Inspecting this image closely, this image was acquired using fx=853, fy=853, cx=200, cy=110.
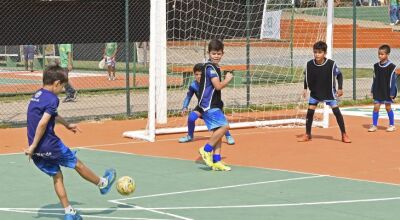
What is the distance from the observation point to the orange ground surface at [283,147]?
37.2ft

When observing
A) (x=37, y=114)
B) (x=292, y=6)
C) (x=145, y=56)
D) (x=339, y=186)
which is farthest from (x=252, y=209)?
(x=145, y=56)

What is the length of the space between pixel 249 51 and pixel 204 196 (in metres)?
10.5

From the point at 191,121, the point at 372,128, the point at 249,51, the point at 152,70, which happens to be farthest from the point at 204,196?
the point at 249,51

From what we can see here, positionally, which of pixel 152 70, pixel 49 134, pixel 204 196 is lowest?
pixel 204 196

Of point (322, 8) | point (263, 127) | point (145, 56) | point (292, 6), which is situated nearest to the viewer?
point (263, 127)

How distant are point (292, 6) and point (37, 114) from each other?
46.9 feet

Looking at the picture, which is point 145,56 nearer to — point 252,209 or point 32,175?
point 32,175

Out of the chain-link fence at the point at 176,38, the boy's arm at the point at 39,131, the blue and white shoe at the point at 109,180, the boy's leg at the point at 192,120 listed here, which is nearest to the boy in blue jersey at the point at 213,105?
the boy's leg at the point at 192,120

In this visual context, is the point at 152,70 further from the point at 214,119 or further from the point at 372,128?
the point at 372,128

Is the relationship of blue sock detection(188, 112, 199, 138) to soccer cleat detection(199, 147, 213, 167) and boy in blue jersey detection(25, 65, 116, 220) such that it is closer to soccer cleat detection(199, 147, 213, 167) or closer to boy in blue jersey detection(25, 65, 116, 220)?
soccer cleat detection(199, 147, 213, 167)

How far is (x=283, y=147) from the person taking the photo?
13.4m

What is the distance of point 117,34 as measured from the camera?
19.2 m

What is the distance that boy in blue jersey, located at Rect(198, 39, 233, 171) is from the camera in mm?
11086

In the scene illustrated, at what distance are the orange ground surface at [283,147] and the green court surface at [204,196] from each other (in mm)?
699
